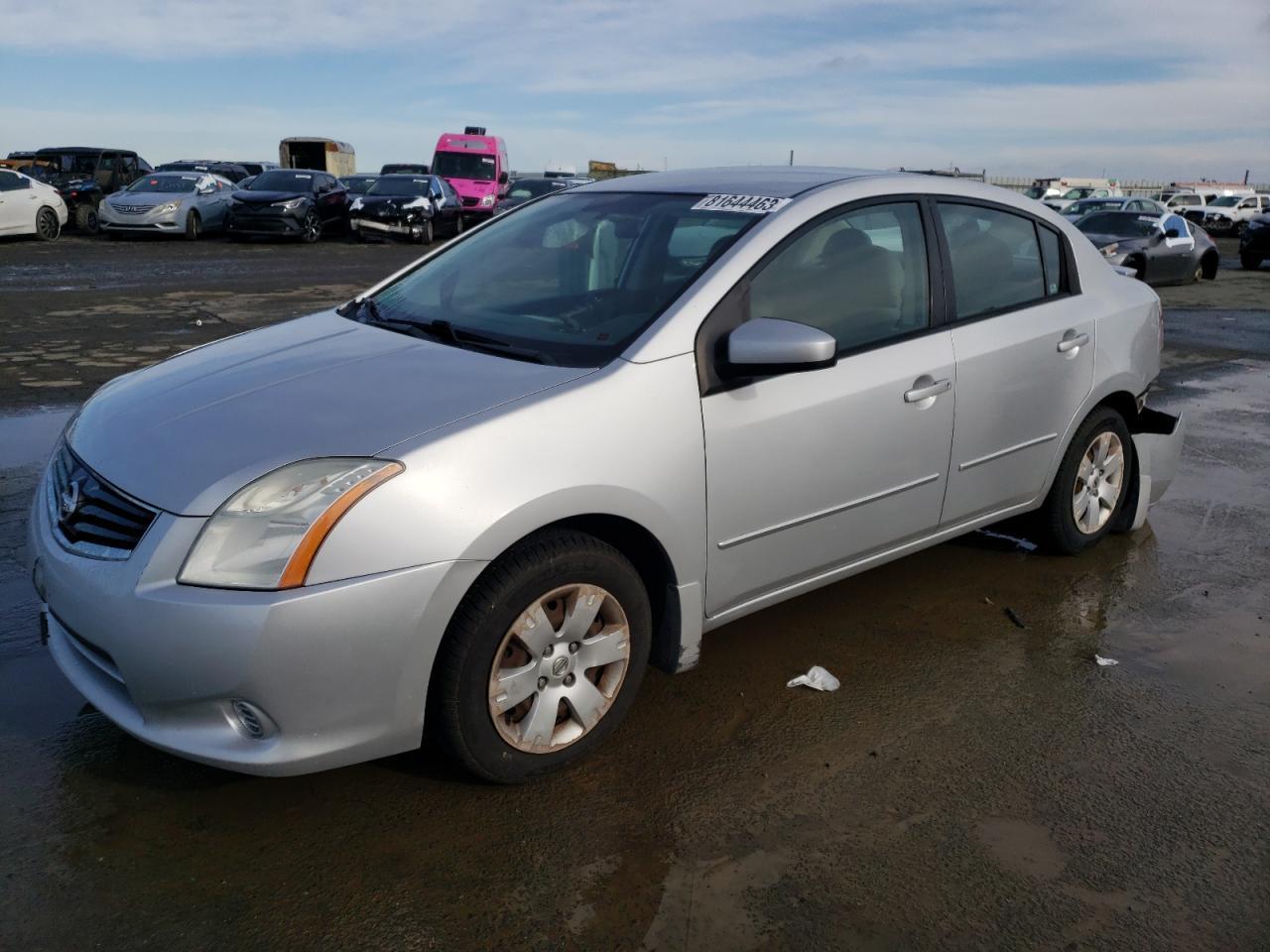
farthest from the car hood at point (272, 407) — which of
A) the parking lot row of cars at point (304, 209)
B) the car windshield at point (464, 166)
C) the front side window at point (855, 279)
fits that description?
the car windshield at point (464, 166)

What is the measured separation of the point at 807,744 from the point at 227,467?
1.81 metres

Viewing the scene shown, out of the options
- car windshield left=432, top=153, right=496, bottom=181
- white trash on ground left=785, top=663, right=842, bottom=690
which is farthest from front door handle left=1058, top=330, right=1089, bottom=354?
car windshield left=432, top=153, right=496, bottom=181

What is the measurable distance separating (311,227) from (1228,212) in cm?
3786

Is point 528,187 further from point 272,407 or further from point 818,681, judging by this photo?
point 272,407

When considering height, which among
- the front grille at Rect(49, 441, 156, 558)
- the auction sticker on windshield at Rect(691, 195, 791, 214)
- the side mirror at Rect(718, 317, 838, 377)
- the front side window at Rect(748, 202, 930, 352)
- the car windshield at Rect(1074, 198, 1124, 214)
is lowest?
the front grille at Rect(49, 441, 156, 558)

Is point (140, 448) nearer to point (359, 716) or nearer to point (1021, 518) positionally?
point (359, 716)

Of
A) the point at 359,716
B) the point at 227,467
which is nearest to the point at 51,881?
the point at 359,716

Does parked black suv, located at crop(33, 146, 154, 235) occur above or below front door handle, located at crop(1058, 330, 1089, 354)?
above

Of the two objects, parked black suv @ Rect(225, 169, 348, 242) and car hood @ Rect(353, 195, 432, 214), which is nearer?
parked black suv @ Rect(225, 169, 348, 242)

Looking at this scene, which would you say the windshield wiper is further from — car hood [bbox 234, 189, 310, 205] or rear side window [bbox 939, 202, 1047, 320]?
car hood [bbox 234, 189, 310, 205]

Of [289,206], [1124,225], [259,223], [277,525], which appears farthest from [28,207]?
[277,525]

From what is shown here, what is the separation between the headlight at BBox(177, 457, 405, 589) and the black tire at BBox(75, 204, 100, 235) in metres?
25.7

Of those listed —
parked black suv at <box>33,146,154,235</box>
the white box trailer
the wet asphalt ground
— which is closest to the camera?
the wet asphalt ground

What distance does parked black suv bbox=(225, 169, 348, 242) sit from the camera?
23.7 meters
